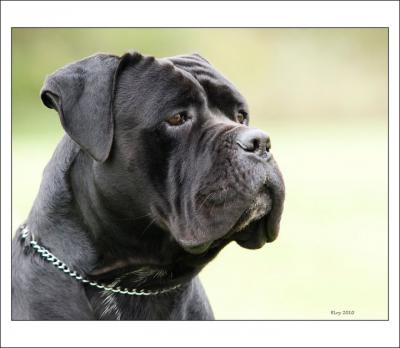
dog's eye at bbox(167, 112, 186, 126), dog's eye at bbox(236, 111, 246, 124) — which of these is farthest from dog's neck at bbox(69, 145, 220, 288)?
dog's eye at bbox(236, 111, 246, 124)

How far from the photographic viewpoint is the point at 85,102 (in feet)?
10.7

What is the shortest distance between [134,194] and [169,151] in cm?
25

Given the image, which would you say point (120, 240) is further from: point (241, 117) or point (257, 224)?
point (241, 117)

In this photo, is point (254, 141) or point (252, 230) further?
point (252, 230)

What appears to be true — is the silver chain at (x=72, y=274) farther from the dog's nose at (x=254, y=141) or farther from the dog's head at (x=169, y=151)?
the dog's nose at (x=254, y=141)

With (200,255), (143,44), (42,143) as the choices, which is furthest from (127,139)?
(143,44)

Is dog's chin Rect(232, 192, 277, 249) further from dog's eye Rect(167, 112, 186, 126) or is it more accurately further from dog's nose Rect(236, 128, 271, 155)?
dog's eye Rect(167, 112, 186, 126)

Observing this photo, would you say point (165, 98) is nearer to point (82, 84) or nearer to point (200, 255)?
point (82, 84)

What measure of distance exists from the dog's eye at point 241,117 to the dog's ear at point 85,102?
0.71 meters

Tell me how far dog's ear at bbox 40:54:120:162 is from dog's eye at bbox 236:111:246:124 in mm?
712

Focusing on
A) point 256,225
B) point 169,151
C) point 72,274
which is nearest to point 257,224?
point 256,225

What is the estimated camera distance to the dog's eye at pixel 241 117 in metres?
3.69

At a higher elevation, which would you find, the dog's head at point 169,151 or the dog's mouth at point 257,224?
the dog's head at point 169,151

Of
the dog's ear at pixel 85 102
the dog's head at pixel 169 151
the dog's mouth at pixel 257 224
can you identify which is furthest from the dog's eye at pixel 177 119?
the dog's mouth at pixel 257 224
